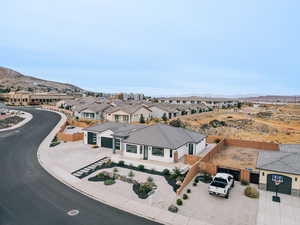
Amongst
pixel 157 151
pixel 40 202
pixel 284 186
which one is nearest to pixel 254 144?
pixel 284 186

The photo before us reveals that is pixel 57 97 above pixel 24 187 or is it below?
above

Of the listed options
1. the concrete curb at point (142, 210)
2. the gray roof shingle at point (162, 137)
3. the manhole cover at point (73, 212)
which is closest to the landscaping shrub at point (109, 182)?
the concrete curb at point (142, 210)

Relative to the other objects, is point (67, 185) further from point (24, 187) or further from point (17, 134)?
point (17, 134)

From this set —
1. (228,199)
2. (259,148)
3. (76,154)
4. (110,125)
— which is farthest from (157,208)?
(259,148)

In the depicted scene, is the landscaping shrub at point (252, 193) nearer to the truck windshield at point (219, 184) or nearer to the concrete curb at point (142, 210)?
the truck windshield at point (219, 184)

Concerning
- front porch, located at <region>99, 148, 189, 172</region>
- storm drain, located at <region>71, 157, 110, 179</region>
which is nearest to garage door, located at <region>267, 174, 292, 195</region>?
front porch, located at <region>99, 148, 189, 172</region>

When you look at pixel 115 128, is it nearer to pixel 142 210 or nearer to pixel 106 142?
pixel 106 142

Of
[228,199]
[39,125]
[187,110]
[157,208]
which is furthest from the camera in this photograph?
[187,110]
